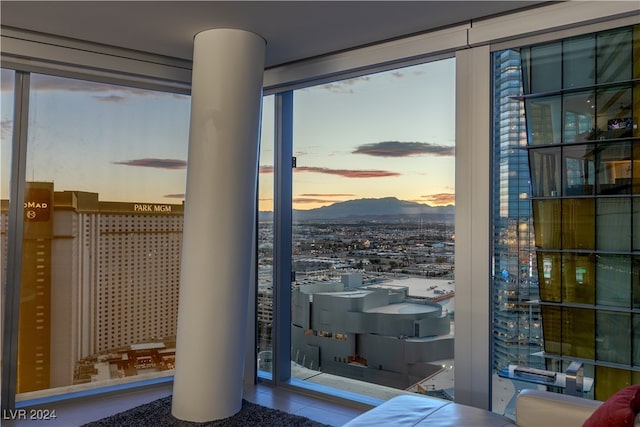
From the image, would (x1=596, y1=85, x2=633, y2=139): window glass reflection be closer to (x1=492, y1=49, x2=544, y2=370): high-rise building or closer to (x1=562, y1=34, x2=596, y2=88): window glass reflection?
(x1=562, y1=34, x2=596, y2=88): window glass reflection

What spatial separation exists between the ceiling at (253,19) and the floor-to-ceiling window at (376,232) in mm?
428

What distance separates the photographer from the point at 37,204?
380 centimetres

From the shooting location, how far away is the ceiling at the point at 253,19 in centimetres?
307

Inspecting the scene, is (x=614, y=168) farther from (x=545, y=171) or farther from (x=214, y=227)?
(x=214, y=227)

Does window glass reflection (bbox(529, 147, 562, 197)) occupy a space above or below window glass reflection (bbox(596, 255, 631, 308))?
above

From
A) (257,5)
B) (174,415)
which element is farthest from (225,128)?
(174,415)

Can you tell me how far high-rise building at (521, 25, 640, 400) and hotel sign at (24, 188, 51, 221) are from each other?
3334mm

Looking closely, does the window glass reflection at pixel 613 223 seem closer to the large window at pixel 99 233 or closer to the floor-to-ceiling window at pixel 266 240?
the floor-to-ceiling window at pixel 266 240

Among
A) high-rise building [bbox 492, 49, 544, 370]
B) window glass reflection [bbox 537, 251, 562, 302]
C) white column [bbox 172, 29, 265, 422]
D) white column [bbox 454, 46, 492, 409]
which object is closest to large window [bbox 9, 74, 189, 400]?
white column [bbox 172, 29, 265, 422]

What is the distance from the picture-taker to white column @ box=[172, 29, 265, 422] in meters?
3.40

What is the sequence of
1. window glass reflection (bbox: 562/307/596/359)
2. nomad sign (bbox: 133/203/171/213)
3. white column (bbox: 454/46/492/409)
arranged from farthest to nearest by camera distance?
1. nomad sign (bbox: 133/203/171/213)
2. white column (bbox: 454/46/492/409)
3. window glass reflection (bbox: 562/307/596/359)

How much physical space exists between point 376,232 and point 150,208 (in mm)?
1857

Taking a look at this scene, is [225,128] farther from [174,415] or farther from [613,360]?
[613,360]

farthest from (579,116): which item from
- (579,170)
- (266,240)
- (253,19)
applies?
(266,240)
